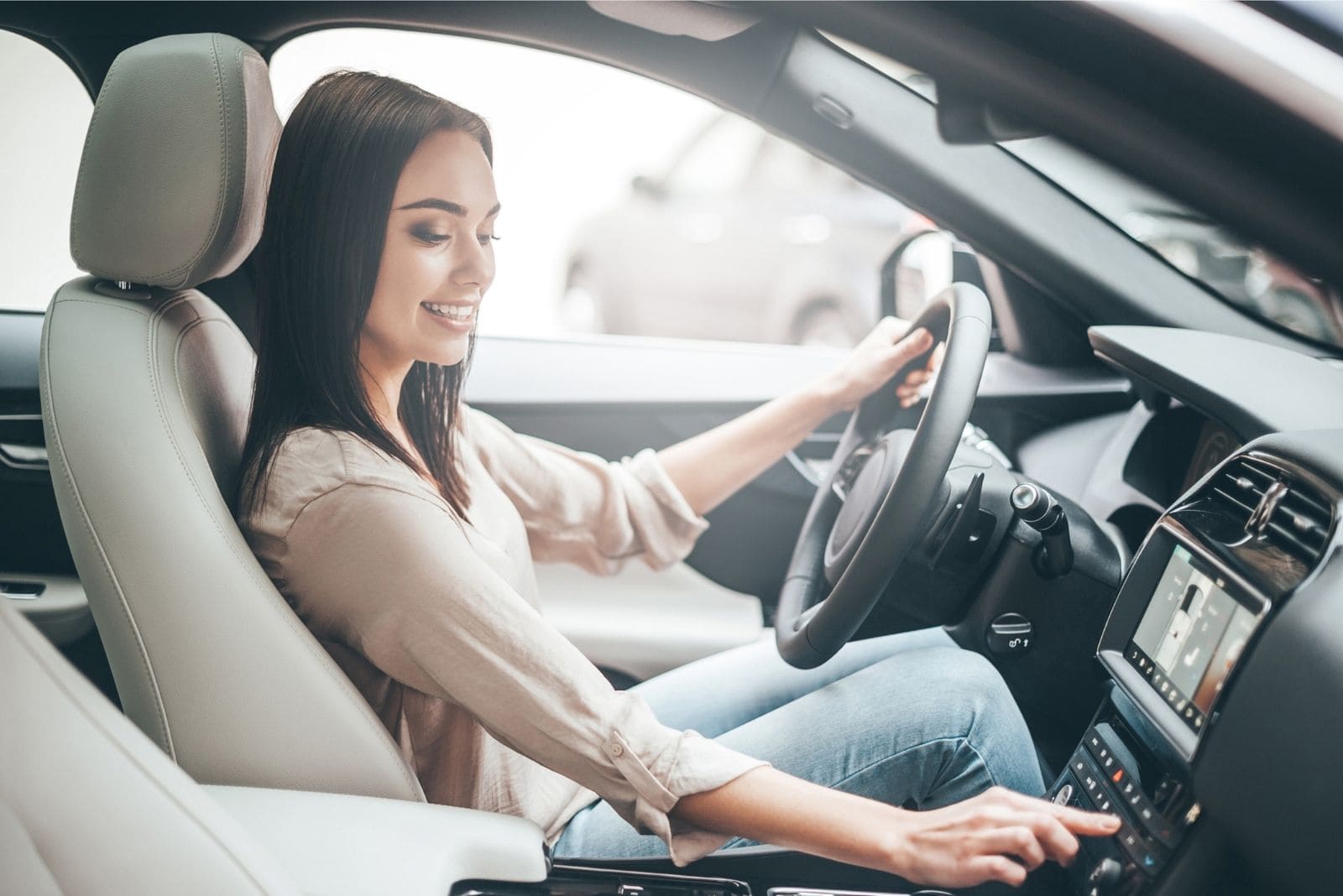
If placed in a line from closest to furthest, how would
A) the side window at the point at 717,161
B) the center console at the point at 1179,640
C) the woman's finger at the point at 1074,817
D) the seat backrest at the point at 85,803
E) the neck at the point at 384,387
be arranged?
the seat backrest at the point at 85,803 < the center console at the point at 1179,640 < the woman's finger at the point at 1074,817 < the neck at the point at 384,387 < the side window at the point at 717,161

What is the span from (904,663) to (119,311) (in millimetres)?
831

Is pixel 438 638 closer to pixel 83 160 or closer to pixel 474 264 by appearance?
pixel 474 264

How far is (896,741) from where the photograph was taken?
3.54ft

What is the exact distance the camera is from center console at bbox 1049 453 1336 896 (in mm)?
788

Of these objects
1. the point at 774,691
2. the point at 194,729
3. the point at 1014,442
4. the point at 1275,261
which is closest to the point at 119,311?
the point at 194,729

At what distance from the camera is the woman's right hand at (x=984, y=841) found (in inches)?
33.9

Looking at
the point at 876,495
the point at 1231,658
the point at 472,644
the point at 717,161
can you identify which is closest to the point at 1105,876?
A: the point at 1231,658

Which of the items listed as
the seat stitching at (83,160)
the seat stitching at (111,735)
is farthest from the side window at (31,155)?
the seat stitching at (111,735)

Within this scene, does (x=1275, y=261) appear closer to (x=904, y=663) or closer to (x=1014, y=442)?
(x=904, y=663)

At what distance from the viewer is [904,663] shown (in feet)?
3.87

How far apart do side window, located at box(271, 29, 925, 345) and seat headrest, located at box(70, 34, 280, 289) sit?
0.25 ft

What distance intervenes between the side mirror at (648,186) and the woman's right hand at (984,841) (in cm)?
118

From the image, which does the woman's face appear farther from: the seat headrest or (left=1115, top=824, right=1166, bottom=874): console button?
(left=1115, top=824, right=1166, bottom=874): console button

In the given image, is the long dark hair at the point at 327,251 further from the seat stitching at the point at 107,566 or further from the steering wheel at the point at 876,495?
the steering wheel at the point at 876,495
